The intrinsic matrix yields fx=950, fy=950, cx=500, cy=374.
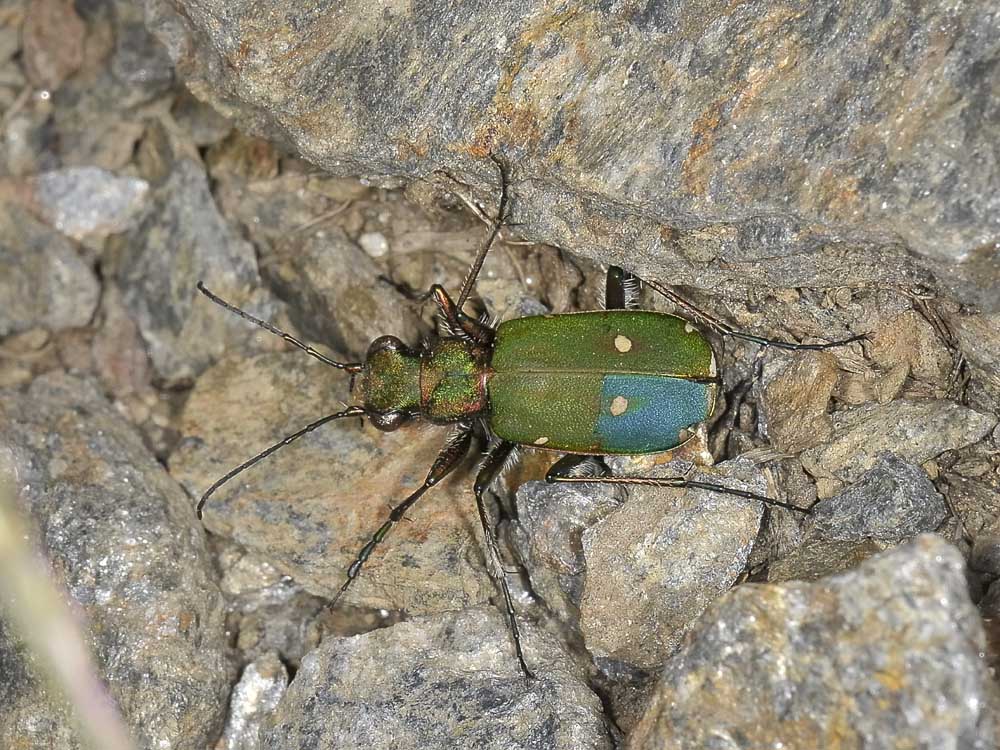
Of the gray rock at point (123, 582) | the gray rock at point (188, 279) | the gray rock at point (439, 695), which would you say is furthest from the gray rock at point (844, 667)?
the gray rock at point (188, 279)

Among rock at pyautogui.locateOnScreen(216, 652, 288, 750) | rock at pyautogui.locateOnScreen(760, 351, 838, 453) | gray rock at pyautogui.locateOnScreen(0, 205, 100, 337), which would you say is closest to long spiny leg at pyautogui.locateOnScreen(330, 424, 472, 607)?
rock at pyautogui.locateOnScreen(216, 652, 288, 750)

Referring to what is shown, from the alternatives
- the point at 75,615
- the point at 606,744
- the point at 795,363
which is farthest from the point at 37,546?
the point at 795,363

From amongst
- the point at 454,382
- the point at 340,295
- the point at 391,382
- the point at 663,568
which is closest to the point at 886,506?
the point at 663,568

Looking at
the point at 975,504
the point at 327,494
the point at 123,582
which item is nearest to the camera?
the point at 975,504

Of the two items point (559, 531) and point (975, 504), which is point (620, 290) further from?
point (975, 504)

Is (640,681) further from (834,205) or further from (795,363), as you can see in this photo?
(834,205)
